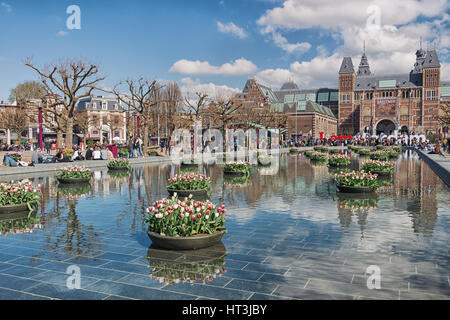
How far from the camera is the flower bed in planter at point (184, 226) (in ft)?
21.5

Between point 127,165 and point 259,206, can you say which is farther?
point 127,165

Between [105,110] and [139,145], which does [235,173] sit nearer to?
[139,145]

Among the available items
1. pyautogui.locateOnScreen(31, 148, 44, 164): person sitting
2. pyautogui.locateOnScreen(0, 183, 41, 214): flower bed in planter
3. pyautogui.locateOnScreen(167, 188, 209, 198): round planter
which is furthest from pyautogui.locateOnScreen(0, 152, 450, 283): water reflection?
pyautogui.locateOnScreen(31, 148, 44, 164): person sitting

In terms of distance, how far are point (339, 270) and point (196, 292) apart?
6.82 feet

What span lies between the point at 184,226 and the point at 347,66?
356 ft

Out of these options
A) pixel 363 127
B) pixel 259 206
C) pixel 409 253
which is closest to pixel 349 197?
pixel 259 206

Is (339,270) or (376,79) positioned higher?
(376,79)

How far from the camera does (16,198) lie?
31.8ft

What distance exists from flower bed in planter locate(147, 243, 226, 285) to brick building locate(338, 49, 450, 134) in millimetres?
97622

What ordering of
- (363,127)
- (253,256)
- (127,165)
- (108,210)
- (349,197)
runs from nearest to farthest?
(253,256), (108,210), (349,197), (127,165), (363,127)

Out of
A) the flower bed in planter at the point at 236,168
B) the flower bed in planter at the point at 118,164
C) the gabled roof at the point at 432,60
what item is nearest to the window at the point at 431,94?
the gabled roof at the point at 432,60

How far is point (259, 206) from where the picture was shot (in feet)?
35.7
